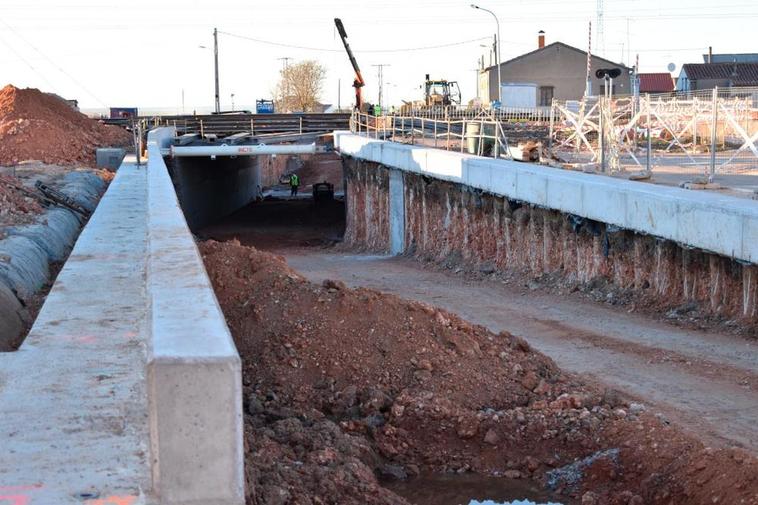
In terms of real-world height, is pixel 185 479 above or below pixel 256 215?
above

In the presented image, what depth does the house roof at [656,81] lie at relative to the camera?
107 meters

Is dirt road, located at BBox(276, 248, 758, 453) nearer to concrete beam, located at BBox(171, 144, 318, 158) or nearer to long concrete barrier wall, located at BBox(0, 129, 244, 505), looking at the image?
long concrete barrier wall, located at BBox(0, 129, 244, 505)

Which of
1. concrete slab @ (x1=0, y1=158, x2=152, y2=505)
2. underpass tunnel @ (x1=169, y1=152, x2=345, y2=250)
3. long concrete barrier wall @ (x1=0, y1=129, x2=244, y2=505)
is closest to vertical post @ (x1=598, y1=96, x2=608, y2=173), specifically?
concrete slab @ (x1=0, y1=158, x2=152, y2=505)

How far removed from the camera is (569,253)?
18.9 m

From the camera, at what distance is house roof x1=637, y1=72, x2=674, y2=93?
10712cm

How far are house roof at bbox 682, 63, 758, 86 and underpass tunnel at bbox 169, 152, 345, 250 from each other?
1386 inches

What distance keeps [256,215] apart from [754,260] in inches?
1674

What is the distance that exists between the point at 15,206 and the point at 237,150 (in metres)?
24.1

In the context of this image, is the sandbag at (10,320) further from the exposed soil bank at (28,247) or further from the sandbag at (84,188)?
the sandbag at (84,188)

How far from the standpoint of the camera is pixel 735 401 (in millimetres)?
10211

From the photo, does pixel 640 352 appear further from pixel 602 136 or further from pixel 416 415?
pixel 602 136

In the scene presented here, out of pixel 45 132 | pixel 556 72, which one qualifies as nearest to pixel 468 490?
pixel 45 132

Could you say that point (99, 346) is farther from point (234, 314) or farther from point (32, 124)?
point (32, 124)

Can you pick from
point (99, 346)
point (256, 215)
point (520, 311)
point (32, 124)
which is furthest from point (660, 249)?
point (256, 215)
